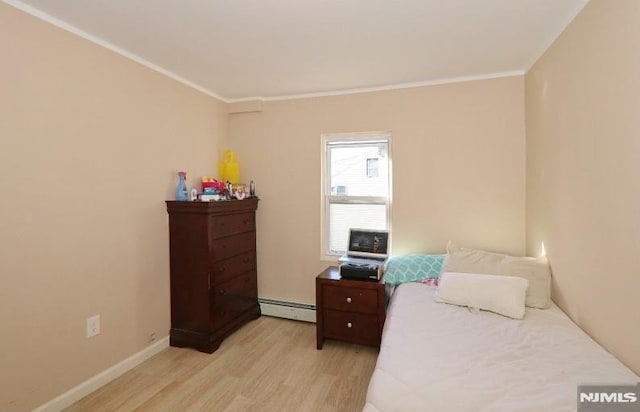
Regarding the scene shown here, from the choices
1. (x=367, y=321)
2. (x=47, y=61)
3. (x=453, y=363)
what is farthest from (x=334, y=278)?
(x=47, y=61)

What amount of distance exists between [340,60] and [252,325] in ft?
8.23

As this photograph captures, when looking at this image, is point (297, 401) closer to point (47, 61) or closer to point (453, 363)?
point (453, 363)

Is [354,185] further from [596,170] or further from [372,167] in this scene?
[596,170]

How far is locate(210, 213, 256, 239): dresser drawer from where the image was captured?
2.57m

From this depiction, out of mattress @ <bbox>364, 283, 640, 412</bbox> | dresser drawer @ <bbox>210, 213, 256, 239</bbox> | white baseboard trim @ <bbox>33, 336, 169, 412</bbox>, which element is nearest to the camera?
mattress @ <bbox>364, 283, 640, 412</bbox>

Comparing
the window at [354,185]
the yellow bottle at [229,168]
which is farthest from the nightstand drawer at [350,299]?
the yellow bottle at [229,168]

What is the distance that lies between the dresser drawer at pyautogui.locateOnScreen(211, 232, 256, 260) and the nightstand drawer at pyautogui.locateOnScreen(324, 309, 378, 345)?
995mm

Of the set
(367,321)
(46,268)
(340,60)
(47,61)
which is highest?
(340,60)

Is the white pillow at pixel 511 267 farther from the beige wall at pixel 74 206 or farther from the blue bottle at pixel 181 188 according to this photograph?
the beige wall at pixel 74 206

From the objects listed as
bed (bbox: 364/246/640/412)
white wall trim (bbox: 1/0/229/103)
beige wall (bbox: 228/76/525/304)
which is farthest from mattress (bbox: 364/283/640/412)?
white wall trim (bbox: 1/0/229/103)

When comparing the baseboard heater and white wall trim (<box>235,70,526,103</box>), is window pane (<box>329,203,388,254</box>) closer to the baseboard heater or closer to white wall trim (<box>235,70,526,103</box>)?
the baseboard heater

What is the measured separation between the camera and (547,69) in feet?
6.91

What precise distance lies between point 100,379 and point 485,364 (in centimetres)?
236

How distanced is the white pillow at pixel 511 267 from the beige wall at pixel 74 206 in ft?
7.70
